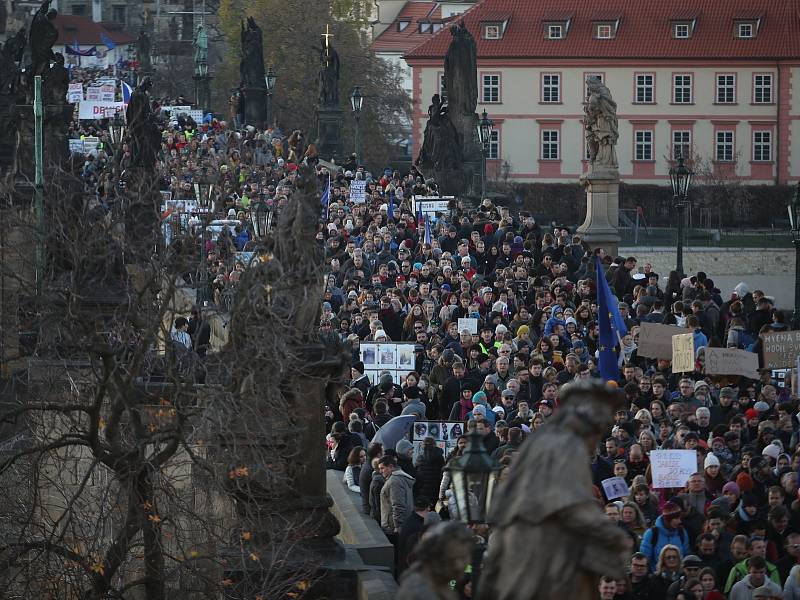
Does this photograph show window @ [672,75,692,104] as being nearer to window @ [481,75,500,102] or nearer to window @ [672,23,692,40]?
window @ [672,23,692,40]

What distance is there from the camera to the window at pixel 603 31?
75.3m

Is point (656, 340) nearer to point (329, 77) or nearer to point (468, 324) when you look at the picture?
point (468, 324)

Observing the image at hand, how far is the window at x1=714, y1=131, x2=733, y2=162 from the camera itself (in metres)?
74.5

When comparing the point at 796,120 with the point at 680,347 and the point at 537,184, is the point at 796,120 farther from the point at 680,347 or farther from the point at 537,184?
the point at 680,347

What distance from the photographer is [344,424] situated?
56.5 ft

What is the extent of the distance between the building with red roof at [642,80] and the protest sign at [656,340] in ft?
181

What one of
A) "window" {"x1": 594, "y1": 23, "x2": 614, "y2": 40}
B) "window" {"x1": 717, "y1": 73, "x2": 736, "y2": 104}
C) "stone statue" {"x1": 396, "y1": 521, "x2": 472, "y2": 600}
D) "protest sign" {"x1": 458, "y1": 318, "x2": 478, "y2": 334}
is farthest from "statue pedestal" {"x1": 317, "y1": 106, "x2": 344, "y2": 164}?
"stone statue" {"x1": 396, "y1": 521, "x2": 472, "y2": 600}

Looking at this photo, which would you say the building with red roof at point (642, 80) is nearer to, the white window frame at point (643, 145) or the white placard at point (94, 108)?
the white window frame at point (643, 145)

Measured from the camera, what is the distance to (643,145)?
75.4 m

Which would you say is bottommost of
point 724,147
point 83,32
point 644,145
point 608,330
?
point 608,330

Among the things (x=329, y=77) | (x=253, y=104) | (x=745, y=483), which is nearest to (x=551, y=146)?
(x=253, y=104)

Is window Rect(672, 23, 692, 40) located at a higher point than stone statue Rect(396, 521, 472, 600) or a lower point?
higher

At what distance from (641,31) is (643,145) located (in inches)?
166

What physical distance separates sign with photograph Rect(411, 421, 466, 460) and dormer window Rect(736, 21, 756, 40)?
59.9 meters
